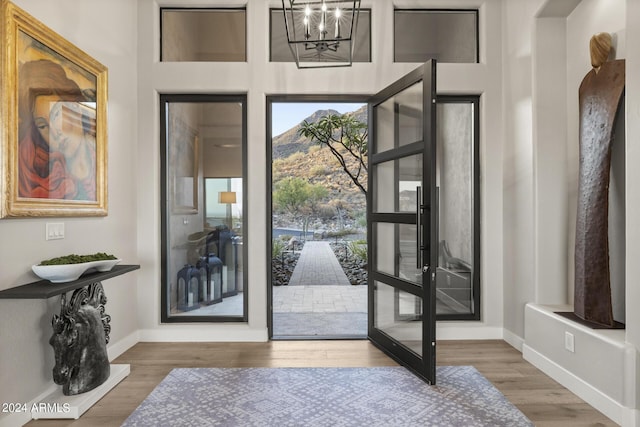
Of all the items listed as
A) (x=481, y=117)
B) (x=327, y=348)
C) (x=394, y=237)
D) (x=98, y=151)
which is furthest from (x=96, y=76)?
(x=481, y=117)

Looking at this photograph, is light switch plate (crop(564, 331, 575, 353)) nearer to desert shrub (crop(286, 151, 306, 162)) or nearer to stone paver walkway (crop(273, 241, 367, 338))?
stone paver walkway (crop(273, 241, 367, 338))

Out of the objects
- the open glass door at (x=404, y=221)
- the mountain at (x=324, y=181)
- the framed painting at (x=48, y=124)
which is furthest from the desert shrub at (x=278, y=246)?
the framed painting at (x=48, y=124)

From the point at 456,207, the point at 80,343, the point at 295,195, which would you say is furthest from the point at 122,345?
the point at 456,207

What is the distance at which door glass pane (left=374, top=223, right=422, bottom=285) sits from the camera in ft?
10.1

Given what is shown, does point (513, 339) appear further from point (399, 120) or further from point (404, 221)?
point (399, 120)

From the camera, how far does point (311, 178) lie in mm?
5324

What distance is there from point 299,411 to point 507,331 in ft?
7.33

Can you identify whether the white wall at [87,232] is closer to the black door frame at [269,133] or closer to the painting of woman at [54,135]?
the painting of woman at [54,135]

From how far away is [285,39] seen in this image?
3711mm

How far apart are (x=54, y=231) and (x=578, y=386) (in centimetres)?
358

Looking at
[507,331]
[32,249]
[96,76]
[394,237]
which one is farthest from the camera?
[507,331]

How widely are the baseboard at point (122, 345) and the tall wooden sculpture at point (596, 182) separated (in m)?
3.60

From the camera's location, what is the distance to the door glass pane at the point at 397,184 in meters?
3.02

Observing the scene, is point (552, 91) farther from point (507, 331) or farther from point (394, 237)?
point (507, 331)
